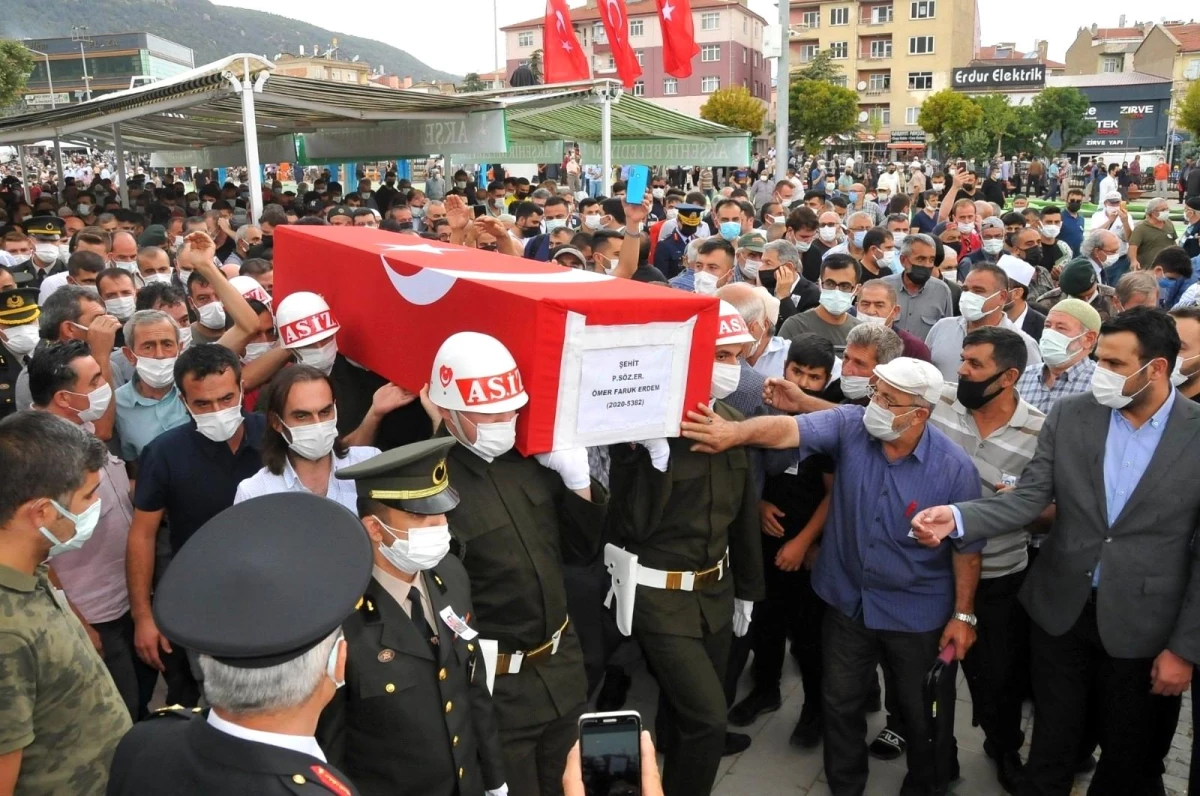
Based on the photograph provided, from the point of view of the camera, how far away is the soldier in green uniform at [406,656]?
7.65 ft

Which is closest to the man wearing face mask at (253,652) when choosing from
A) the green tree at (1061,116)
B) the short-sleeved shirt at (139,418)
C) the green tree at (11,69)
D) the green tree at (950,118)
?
the short-sleeved shirt at (139,418)

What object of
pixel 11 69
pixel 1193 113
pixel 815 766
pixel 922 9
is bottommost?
pixel 815 766

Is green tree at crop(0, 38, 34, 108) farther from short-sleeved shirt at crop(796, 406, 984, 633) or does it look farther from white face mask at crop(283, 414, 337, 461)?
short-sleeved shirt at crop(796, 406, 984, 633)

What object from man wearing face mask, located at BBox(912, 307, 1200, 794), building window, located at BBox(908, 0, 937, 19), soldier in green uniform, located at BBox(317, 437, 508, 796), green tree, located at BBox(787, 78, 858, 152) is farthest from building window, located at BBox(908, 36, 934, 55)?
soldier in green uniform, located at BBox(317, 437, 508, 796)

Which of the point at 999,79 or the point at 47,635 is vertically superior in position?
the point at 999,79

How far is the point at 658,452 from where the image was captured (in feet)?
10.4

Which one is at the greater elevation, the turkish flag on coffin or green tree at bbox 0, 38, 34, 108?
green tree at bbox 0, 38, 34, 108

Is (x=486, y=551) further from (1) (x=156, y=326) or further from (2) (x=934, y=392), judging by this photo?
(1) (x=156, y=326)

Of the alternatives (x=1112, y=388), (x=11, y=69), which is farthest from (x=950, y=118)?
(x=1112, y=388)

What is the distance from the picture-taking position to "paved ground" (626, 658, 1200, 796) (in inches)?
149

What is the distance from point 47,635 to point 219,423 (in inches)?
50.2

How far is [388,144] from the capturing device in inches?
574

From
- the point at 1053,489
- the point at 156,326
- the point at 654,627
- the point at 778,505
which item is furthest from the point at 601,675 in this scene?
the point at 156,326

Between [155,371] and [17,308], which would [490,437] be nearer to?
[155,371]
